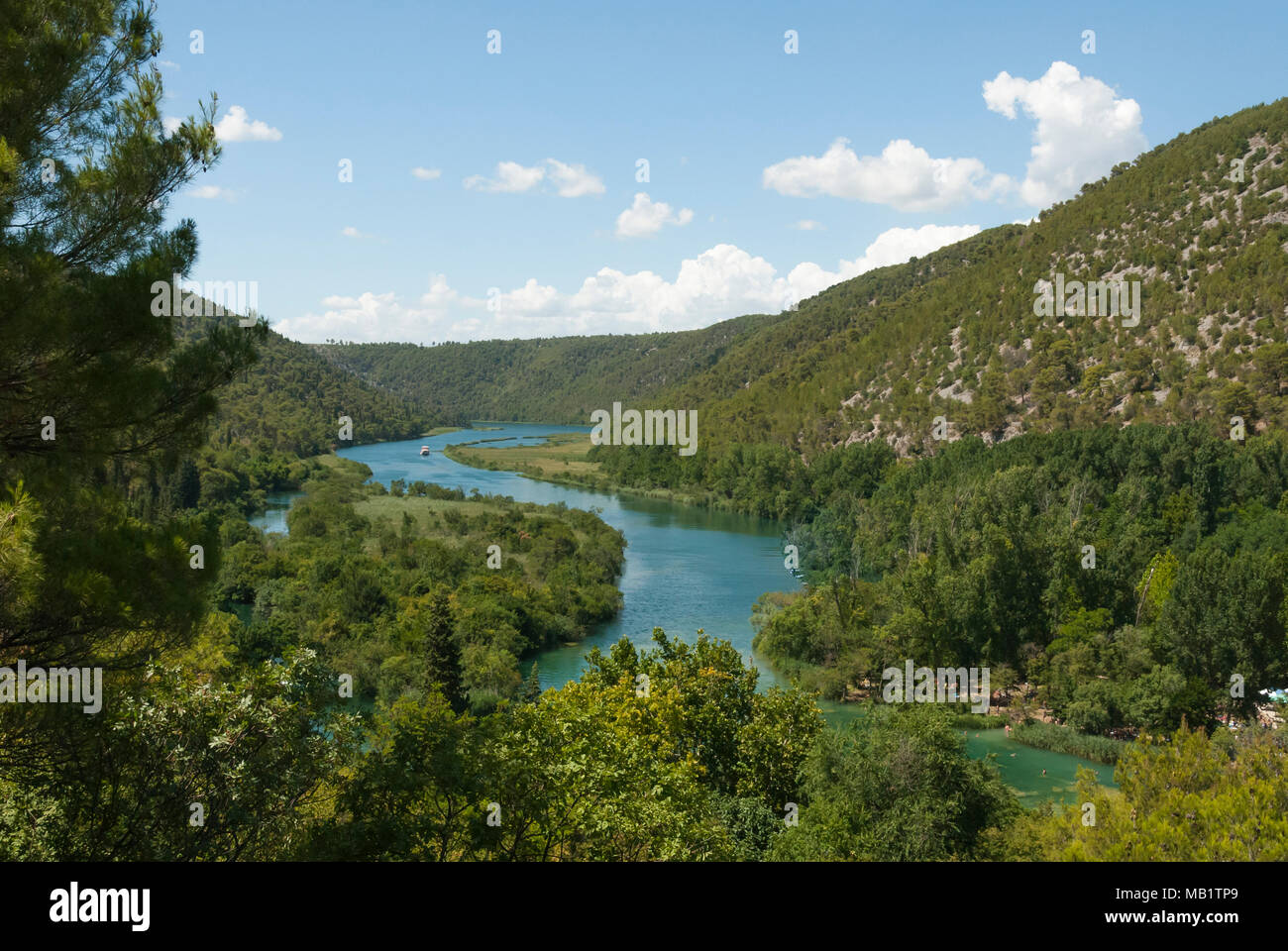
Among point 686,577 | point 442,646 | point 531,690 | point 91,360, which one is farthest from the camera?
point 686,577

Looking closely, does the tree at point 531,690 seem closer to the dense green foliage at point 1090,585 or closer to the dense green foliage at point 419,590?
the dense green foliage at point 419,590

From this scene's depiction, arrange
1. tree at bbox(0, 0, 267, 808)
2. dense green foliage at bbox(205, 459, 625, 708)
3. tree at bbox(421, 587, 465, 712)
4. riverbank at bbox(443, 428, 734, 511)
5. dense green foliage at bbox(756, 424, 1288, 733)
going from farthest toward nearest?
1. riverbank at bbox(443, 428, 734, 511)
2. dense green foliage at bbox(205, 459, 625, 708)
3. dense green foliage at bbox(756, 424, 1288, 733)
4. tree at bbox(421, 587, 465, 712)
5. tree at bbox(0, 0, 267, 808)

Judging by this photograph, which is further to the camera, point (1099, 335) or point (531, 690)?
point (1099, 335)

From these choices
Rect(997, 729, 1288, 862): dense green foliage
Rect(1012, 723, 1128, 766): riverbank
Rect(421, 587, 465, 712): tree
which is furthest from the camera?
Rect(421, 587, 465, 712): tree

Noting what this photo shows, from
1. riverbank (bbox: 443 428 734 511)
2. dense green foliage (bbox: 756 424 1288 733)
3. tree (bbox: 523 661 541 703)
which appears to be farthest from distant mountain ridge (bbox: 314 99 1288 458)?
tree (bbox: 523 661 541 703)

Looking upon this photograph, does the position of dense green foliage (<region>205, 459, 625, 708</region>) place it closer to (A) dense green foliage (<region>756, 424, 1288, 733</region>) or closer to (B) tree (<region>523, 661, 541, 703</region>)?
(B) tree (<region>523, 661, 541, 703</region>)

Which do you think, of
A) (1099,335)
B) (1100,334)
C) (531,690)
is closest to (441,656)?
(531,690)

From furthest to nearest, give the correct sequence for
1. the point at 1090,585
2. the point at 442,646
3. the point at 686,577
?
the point at 686,577
the point at 1090,585
the point at 442,646

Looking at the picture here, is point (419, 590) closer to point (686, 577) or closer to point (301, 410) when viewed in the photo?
point (686, 577)
